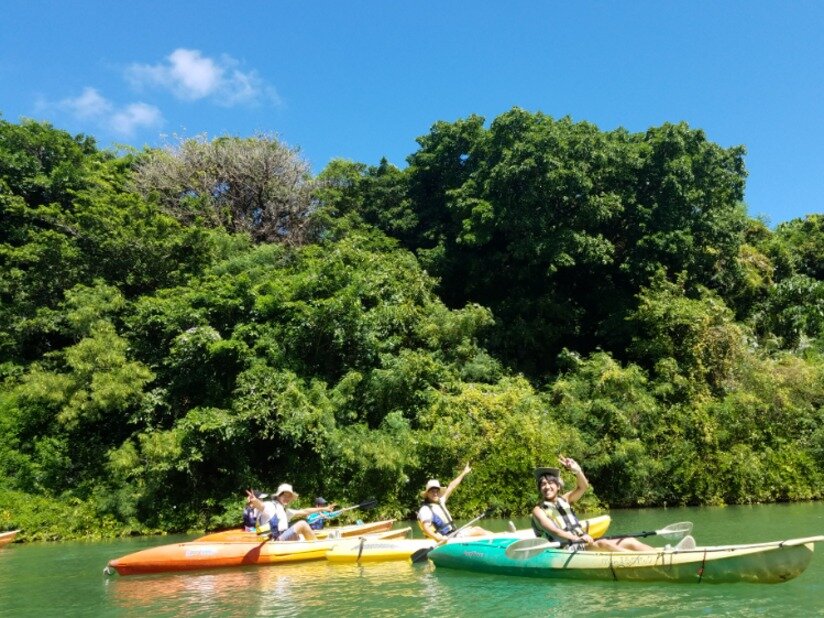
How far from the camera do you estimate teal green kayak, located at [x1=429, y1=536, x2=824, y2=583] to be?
6.36 meters

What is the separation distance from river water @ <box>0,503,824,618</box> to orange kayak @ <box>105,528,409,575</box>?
5.8 inches

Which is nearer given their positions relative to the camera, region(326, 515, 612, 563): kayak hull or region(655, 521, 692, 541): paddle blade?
region(655, 521, 692, 541): paddle blade

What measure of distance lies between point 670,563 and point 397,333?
12.9 m

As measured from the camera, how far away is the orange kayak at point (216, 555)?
976cm

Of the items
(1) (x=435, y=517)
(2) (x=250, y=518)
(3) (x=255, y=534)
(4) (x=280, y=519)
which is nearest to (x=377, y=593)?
(1) (x=435, y=517)

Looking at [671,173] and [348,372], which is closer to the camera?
Result: [348,372]

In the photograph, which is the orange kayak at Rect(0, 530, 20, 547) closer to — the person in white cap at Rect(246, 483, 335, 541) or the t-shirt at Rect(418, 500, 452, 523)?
the person in white cap at Rect(246, 483, 335, 541)

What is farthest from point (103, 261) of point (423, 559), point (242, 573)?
point (423, 559)

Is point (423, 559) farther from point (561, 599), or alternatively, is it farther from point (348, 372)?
point (348, 372)

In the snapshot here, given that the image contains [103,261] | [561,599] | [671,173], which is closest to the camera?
[561,599]

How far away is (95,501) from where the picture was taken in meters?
15.6

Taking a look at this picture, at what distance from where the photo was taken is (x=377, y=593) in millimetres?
7809

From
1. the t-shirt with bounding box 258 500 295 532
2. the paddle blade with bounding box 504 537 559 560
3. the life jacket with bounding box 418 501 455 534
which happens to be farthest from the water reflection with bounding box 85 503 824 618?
the t-shirt with bounding box 258 500 295 532

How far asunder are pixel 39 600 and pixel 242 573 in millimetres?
2468
